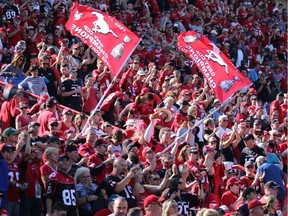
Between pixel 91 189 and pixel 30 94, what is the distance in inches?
149

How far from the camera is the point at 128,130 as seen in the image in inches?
605

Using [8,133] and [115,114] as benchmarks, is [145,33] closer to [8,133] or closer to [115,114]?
[115,114]

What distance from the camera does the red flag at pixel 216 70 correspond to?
53.1 ft

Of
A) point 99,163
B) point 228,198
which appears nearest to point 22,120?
point 99,163

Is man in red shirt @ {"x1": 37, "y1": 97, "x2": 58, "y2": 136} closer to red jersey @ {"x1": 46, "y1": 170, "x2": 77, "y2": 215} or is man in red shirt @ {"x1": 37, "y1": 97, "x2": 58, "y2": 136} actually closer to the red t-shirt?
the red t-shirt

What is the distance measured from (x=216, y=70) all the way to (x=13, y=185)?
20.0ft

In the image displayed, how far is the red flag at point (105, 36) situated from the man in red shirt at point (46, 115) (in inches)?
49.3

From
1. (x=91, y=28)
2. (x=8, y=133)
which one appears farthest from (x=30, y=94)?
(x=8, y=133)

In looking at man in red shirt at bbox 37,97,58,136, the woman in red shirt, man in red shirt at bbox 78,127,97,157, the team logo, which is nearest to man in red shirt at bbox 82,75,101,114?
the team logo

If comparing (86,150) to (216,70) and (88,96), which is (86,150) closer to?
(88,96)

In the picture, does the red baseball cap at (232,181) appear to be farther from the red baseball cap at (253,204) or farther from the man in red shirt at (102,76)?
the man in red shirt at (102,76)

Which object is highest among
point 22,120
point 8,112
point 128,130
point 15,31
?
point 22,120

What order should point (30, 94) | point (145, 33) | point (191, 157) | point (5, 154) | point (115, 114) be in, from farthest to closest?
point (145, 33), point (115, 114), point (30, 94), point (191, 157), point (5, 154)

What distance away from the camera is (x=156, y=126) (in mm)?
15812
